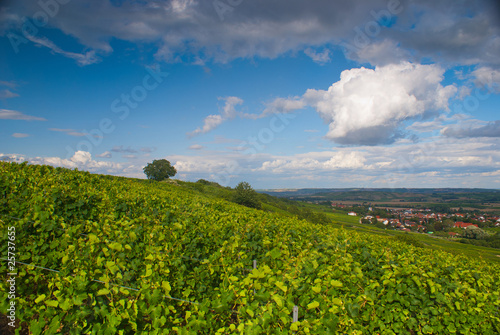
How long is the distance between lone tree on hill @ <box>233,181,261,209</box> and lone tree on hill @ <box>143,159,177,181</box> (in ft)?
93.1

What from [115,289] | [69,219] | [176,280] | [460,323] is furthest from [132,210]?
[460,323]

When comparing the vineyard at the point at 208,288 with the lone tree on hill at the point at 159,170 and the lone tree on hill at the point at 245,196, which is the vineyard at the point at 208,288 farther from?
the lone tree on hill at the point at 159,170

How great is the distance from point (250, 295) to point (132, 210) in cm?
741

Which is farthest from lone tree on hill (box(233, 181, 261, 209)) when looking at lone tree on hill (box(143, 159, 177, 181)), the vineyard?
the vineyard

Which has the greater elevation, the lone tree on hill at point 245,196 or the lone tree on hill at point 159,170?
the lone tree on hill at point 159,170

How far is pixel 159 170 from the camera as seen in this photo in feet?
228

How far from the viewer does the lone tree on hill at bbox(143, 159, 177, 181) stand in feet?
226

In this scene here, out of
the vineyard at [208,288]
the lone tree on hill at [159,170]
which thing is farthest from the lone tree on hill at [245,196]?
the vineyard at [208,288]

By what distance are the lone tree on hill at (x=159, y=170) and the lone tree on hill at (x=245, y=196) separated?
2838 centimetres

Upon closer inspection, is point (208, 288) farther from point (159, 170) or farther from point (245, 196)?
point (159, 170)

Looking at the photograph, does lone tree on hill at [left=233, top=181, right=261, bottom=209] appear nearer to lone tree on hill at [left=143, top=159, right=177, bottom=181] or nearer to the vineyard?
lone tree on hill at [left=143, top=159, right=177, bottom=181]

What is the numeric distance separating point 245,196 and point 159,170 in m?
32.9

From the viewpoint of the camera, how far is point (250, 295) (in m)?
3.34

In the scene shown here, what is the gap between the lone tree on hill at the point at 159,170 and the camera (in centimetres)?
6888
